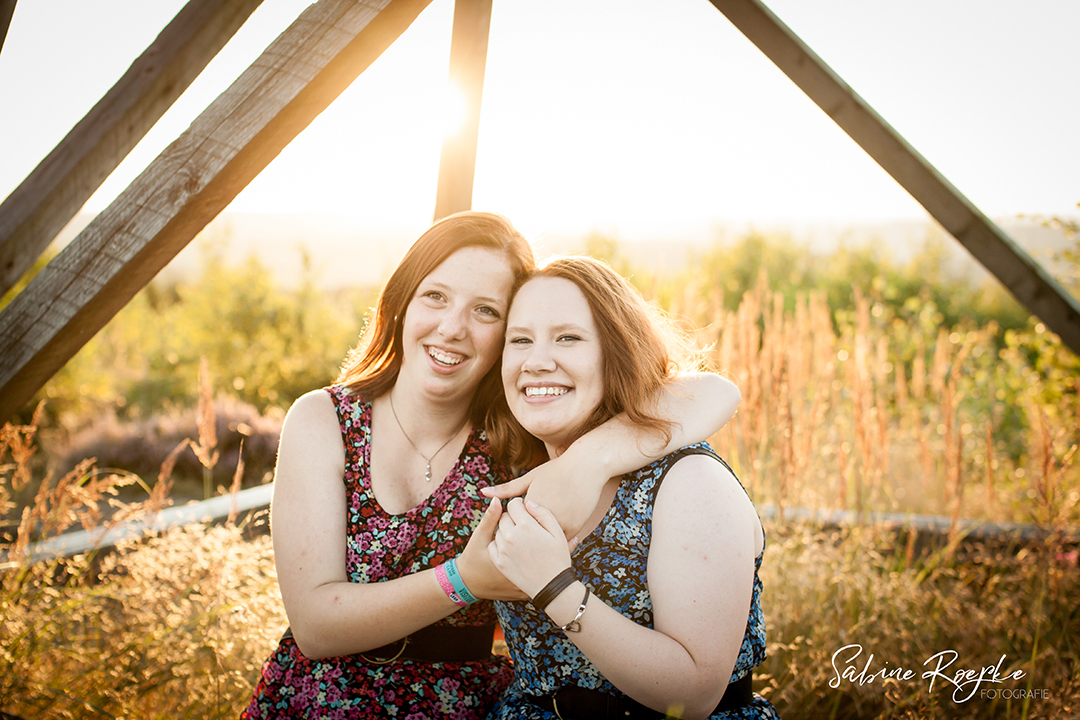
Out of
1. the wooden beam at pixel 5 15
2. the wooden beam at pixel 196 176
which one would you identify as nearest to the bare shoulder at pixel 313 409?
the wooden beam at pixel 196 176

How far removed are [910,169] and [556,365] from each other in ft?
4.50

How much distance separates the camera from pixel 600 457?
1524 mm

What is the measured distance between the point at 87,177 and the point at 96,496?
4.52 feet

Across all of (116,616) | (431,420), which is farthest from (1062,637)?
(116,616)

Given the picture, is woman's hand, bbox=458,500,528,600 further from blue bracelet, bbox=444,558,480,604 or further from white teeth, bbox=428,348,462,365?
white teeth, bbox=428,348,462,365

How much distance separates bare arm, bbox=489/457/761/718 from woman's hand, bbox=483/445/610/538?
50 millimetres

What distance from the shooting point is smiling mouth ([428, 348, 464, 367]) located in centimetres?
186

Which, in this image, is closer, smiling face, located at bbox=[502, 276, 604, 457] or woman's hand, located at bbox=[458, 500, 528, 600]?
woman's hand, located at bbox=[458, 500, 528, 600]

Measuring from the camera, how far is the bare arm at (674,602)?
1351 millimetres

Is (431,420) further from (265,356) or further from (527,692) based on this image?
(265,356)

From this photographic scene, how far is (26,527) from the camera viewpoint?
2.34 meters

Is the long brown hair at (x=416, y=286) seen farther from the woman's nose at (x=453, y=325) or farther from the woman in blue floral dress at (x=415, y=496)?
the woman's nose at (x=453, y=325)

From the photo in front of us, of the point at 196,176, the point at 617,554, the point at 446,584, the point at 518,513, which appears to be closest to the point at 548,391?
Result: the point at 518,513

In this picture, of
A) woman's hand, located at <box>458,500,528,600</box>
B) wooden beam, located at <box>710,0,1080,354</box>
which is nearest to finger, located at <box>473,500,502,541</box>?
woman's hand, located at <box>458,500,528,600</box>
